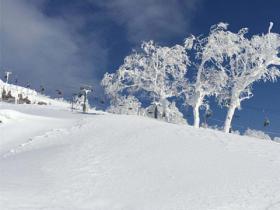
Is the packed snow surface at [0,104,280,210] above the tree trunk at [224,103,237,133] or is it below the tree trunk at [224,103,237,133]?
below

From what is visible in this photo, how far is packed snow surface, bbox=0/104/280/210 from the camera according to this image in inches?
671

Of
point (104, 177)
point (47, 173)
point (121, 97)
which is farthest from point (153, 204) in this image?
point (121, 97)

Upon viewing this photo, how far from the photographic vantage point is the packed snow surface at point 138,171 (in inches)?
671

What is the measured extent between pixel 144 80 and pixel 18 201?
40.8 meters

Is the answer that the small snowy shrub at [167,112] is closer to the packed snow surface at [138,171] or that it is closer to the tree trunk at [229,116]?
the tree trunk at [229,116]

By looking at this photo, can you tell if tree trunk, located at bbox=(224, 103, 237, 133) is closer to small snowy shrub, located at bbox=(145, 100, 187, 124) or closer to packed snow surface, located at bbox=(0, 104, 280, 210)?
small snowy shrub, located at bbox=(145, 100, 187, 124)

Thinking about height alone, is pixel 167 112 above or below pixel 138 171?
above

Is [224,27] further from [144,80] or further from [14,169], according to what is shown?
[14,169]

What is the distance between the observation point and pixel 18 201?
16328mm

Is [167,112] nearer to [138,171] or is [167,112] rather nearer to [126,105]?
[126,105]

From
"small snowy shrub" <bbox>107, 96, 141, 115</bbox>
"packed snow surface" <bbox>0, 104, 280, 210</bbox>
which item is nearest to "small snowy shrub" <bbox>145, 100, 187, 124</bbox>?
"small snowy shrub" <bbox>107, 96, 141, 115</bbox>

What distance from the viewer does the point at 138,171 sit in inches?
872

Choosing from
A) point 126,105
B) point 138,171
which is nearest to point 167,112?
point 126,105

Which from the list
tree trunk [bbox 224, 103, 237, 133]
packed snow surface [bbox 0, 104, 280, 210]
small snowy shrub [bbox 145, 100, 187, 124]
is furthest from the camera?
small snowy shrub [bbox 145, 100, 187, 124]
